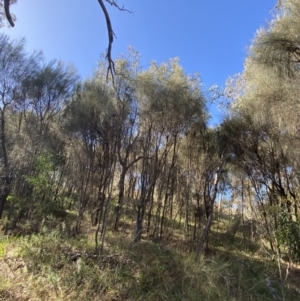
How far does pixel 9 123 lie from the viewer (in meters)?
9.81

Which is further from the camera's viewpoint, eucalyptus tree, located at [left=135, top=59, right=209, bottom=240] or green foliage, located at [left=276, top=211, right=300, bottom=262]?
eucalyptus tree, located at [left=135, top=59, right=209, bottom=240]

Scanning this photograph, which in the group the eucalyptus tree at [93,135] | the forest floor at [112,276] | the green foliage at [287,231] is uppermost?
the eucalyptus tree at [93,135]

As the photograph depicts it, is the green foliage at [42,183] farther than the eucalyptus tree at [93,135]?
No

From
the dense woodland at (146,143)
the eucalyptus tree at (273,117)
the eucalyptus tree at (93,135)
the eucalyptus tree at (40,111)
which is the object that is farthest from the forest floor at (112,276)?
the eucalyptus tree at (40,111)

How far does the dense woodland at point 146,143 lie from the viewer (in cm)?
557

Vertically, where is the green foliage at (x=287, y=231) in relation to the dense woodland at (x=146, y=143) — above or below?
below

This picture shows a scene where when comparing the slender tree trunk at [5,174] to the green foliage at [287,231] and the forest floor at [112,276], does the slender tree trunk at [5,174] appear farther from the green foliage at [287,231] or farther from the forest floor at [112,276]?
the green foliage at [287,231]

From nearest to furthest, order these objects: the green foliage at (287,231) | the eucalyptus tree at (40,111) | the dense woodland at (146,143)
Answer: the green foliage at (287,231) → the dense woodland at (146,143) → the eucalyptus tree at (40,111)

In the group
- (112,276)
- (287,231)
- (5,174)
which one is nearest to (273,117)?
(287,231)

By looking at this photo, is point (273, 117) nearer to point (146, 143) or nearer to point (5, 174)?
point (146, 143)

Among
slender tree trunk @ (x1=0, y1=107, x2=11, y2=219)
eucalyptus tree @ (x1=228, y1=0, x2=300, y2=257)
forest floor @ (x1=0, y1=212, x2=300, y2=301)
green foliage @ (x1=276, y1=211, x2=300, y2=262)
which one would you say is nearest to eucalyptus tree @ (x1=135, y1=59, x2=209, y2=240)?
eucalyptus tree @ (x1=228, y1=0, x2=300, y2=257)

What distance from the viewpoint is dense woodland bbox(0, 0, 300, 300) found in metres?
5.57

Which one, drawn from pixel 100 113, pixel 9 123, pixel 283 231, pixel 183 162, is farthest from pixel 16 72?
pixel 283 231

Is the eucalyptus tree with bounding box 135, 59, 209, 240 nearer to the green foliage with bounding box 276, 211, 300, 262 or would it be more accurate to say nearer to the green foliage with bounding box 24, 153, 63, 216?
the green foliage with bounding box 24, 153, 63, 216
